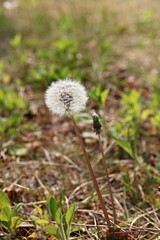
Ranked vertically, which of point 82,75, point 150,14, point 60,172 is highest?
point 150,14

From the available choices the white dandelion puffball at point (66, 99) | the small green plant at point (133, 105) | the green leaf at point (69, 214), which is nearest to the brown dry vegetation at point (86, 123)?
the small green plant at point (133, 105)

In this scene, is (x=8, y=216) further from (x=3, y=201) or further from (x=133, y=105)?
(x=133, y=105)

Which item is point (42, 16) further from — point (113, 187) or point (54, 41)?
point (113, 187)

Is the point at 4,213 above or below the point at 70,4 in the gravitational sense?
below

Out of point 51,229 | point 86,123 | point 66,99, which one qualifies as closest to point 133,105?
point 86,123

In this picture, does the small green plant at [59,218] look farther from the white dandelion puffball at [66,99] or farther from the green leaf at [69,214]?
the white dandelion puffball at [66,99]

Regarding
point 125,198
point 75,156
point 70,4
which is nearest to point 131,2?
point 70,4
